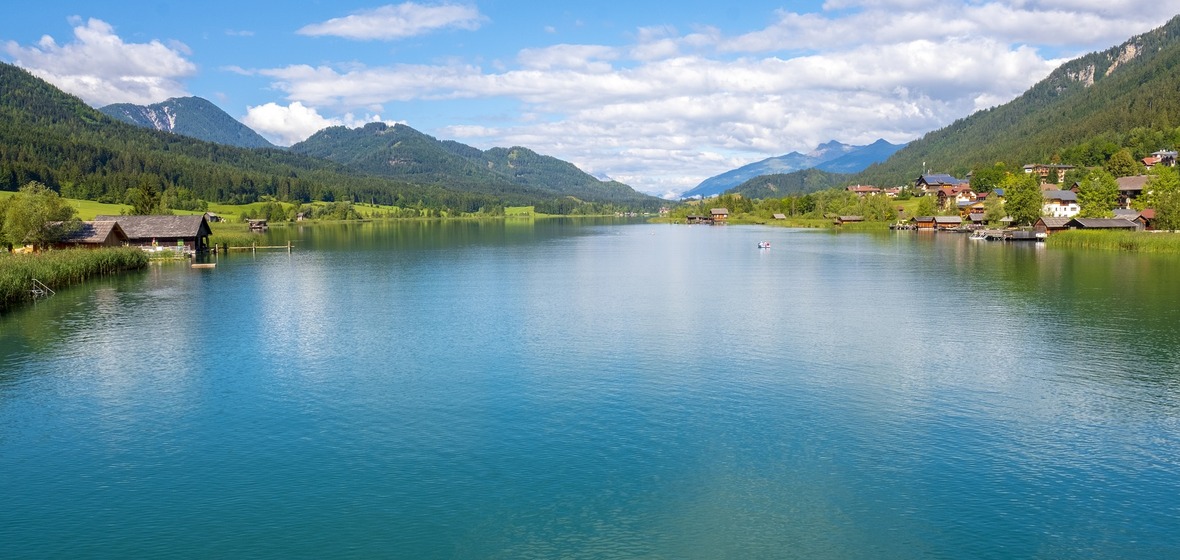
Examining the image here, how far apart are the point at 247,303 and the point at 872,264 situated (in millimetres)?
59087

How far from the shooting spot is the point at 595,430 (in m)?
23.2

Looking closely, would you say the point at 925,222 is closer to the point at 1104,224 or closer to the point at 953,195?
the point at 953,195

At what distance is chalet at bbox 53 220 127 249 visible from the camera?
74000 millimetres

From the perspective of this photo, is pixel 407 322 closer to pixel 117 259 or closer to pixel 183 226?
pixel 117 259

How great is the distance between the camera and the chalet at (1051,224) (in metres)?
112

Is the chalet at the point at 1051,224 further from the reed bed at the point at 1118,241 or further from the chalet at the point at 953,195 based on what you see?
the chalet at the point at 953,195

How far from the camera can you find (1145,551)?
1547 centimetres

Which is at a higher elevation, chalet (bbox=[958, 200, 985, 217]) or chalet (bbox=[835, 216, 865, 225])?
chalet (bbox=[958, 200, 985, 217])

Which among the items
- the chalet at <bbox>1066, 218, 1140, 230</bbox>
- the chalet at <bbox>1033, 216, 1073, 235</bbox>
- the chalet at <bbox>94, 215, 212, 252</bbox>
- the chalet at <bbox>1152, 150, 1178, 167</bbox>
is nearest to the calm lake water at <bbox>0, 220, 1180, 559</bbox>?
the chalet at <bbox>94, 215, 212, 252</bbox>

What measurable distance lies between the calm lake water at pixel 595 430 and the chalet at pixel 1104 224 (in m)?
65.3

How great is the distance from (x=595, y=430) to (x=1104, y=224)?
107887 mm

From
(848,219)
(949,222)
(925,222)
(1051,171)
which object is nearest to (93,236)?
(925,222)

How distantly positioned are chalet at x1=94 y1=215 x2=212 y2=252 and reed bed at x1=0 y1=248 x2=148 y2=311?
13247 millimetres

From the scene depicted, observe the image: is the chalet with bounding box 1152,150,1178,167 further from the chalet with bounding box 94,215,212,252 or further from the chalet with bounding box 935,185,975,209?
the chalet with bounding box 94,215,212,252
